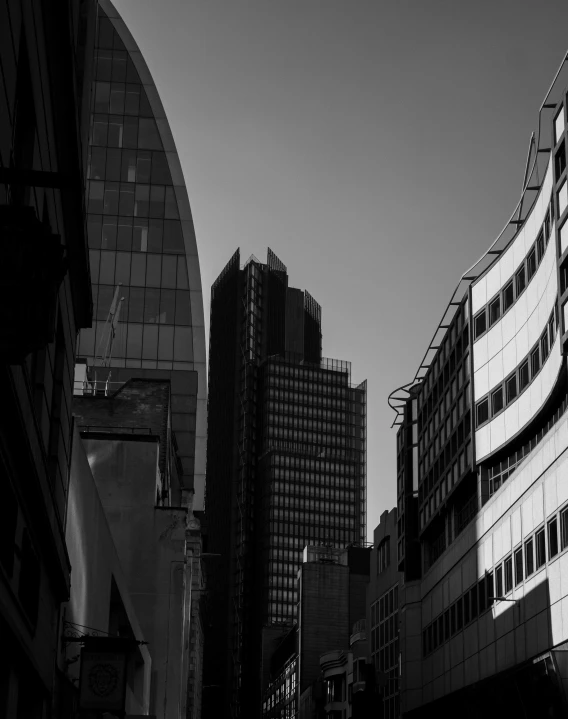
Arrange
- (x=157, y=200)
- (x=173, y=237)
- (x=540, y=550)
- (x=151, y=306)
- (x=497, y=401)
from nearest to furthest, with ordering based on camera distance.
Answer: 1. (x=540, y=550)
2. (x=497, y=401)
3. (x=151, y=306)
4. (x=173, y=237)
5. (x=157, y=200)

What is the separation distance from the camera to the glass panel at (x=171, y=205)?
7462 centimetres

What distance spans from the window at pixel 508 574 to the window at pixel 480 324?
12160mm

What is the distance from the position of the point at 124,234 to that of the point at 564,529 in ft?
135

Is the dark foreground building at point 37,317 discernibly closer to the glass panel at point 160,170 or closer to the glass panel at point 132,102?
the glass panel at point 160,170

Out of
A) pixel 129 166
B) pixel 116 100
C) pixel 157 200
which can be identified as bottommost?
pixel 157 200

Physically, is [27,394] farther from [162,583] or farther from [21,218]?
[162,583]

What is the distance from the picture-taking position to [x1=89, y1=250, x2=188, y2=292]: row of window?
236 feet

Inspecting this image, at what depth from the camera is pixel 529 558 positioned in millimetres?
46062

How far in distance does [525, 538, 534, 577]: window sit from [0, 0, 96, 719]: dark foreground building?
25368 mm

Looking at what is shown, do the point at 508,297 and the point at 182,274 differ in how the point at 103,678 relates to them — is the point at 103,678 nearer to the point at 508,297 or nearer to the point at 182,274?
the point at 508,297

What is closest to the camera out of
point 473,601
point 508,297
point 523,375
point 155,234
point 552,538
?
point 552,538

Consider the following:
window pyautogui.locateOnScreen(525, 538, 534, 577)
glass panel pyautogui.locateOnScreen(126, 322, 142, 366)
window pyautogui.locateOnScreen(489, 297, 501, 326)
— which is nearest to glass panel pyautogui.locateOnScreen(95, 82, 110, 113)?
glass panel pyautogui.locateOnScreen(126, 322, 142, 366)

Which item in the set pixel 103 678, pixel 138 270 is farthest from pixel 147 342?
pixel 103 678

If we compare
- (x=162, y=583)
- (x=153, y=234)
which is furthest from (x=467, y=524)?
(x=153, y=234)
